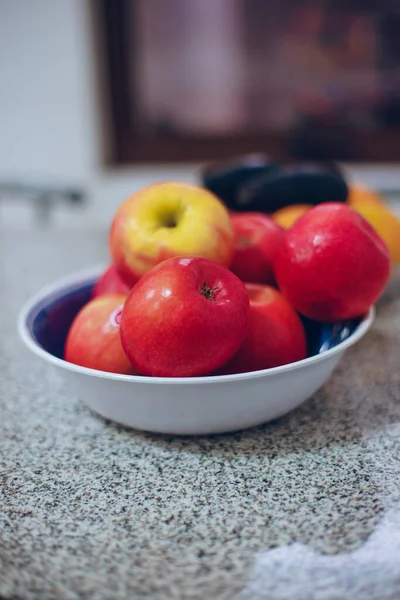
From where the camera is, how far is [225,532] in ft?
1.17

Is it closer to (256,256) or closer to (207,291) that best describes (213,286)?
(207,291)

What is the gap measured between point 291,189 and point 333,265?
1.14ft

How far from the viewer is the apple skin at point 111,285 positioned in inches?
21.6

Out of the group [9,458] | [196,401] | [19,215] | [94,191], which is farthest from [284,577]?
[19,215]

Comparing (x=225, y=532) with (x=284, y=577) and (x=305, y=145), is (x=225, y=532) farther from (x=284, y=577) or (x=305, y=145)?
(x=305, y=145)

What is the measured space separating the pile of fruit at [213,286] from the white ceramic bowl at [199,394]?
0.02 meters

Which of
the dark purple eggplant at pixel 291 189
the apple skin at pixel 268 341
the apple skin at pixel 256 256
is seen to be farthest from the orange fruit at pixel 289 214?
the apple skin at pixel 268 341

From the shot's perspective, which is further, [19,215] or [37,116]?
[19,215]

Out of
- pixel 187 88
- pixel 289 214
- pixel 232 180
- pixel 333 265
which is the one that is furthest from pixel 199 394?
pixel 187 88

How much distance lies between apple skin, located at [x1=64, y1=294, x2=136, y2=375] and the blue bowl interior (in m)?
0.06

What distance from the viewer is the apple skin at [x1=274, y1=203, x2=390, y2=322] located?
473 mm

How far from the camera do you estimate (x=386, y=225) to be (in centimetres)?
76

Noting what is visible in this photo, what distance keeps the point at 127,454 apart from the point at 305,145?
2.49 m

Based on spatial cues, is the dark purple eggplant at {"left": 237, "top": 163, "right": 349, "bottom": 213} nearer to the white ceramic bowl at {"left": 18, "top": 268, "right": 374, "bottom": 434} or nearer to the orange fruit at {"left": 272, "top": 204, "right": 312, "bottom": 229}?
the orange fruit at {"left": 272, "top": 204, "right": 312, "bottom": 229}
